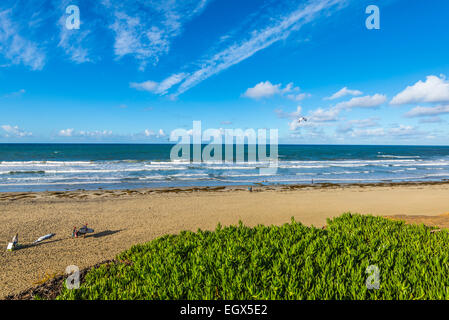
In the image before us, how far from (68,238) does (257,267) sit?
30.9ft

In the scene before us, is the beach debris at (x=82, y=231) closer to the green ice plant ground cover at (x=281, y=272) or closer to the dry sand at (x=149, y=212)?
the dry sand at (x=149, y=212)

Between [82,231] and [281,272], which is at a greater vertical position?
[281,272]

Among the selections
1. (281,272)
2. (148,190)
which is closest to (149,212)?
(148,190)

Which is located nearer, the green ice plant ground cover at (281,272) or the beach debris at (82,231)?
the green ice plant ground cover at (281,272)

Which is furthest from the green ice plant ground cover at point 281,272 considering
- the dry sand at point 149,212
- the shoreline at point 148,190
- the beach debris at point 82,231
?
the shoreline at point 148,190

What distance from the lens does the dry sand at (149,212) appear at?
297 inches

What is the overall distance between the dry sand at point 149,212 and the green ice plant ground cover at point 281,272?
159 inches

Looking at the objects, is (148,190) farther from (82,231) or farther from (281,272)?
(281,272)

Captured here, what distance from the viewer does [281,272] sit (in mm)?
3318

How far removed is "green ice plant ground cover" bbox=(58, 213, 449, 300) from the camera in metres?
2.89

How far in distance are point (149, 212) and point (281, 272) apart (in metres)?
12.3

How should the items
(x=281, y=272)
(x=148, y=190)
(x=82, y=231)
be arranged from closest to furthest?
(x=281, y=272), (x=82, y=231), (x=148, y=190)

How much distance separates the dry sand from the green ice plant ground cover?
13.2ft
